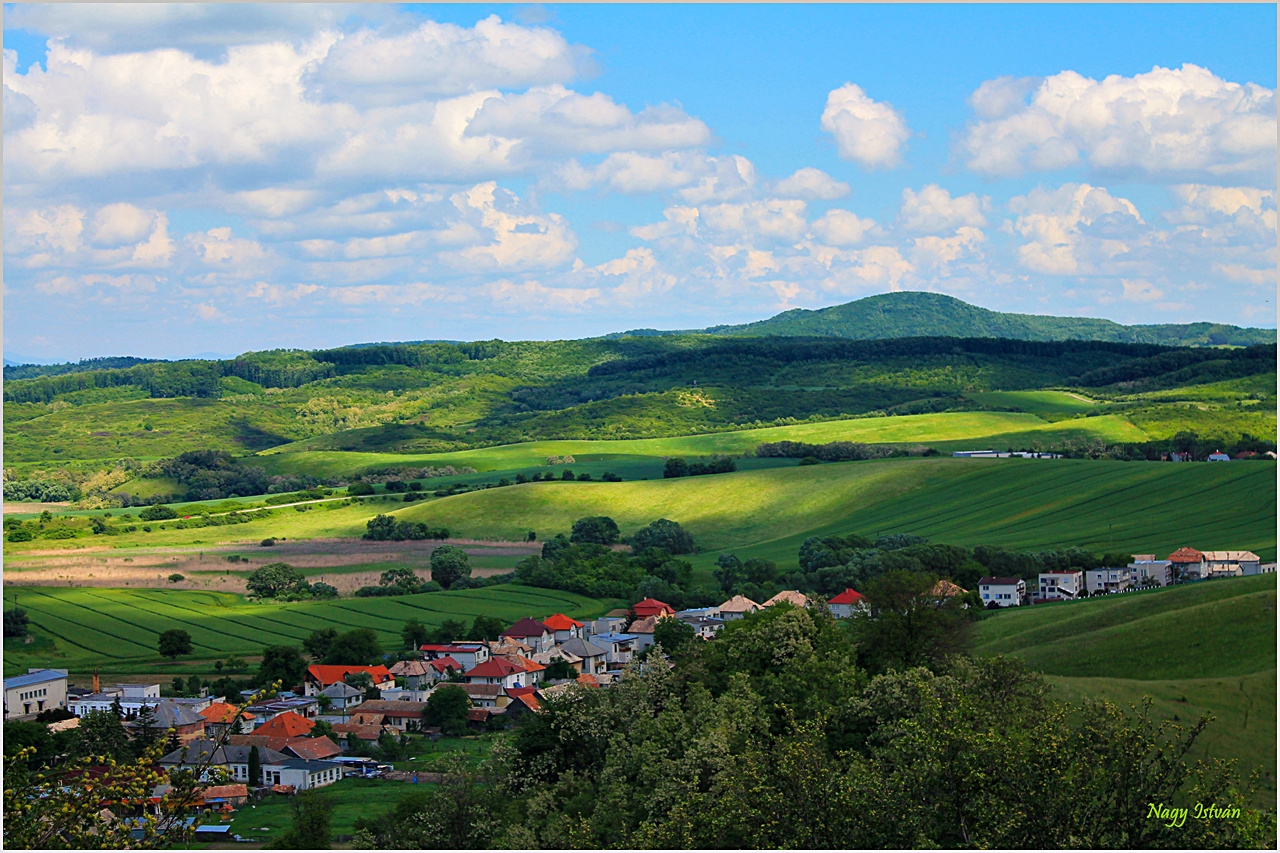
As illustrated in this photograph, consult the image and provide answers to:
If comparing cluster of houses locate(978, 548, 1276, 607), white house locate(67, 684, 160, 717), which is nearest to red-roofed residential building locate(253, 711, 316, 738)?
white house locate(67, 684, 160, 717)

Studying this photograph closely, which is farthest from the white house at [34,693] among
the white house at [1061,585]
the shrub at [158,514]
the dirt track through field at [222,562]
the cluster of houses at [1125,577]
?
→ the shrub at [158,514]

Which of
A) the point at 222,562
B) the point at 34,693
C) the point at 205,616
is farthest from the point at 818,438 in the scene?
the point at 34,693

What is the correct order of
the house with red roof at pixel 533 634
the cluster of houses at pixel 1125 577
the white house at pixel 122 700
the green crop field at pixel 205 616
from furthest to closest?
the house with red roof at pixel 533 634, the green crop field at pixel 205 616, the cluster of houses at pixel 1125 577, the white house at pixel 122 700

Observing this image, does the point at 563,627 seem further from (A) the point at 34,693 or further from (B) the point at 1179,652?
(B) the point at 1179,652

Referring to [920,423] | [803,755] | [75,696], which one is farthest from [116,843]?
[920,423]

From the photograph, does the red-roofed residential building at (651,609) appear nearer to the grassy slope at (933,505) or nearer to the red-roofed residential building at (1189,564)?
the grassy slope at (933,505)

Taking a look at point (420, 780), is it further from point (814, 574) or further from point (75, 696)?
point (814, 574)
